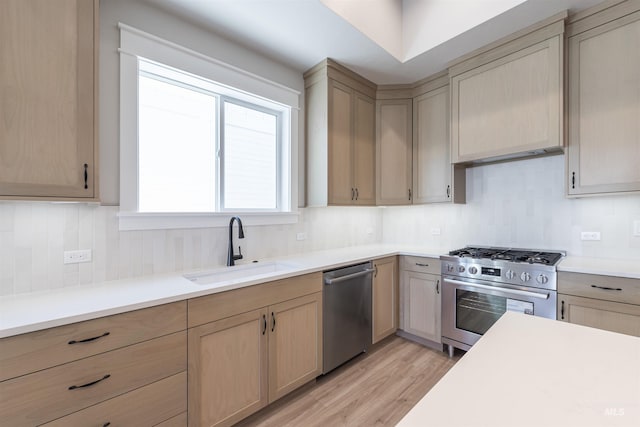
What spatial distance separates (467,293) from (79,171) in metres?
2.80

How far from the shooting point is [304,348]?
6.66 ft

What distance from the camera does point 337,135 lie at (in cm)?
271

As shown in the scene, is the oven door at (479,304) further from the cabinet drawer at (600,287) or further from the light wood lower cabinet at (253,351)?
the light wood lower cabinet at (253,351)

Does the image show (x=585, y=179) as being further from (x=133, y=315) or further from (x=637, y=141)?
(x=133, y=315)

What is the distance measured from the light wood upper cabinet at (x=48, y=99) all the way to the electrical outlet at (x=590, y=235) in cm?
345

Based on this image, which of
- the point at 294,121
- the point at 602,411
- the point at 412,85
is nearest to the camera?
the point at 602,411

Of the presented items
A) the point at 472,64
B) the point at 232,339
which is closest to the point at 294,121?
the point at 472,64

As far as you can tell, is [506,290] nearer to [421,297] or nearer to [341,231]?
[421,297]

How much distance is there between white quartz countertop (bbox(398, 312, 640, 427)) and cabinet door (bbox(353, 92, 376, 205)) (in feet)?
6.96

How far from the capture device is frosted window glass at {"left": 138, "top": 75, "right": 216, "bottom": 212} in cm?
196

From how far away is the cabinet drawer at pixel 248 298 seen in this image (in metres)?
1.51

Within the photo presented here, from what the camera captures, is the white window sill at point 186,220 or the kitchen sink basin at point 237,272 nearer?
the white window sill at point 186,220

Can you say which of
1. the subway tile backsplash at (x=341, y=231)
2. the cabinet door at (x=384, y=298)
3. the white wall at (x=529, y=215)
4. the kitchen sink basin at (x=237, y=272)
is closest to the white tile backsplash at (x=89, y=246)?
the subway tile backsplash at (x=341, y=231)

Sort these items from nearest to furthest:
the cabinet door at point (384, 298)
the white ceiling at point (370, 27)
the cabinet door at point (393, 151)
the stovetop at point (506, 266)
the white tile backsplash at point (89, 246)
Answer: the white tile backsplash at point (89, 246) → the white ceiling at point (370, 27) → the stovetop at point (506, 266) → the cabinet door at point (384, 298) → the cabinet door at point (393, 151)
